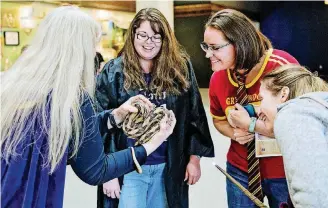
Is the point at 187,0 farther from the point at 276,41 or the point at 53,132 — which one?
the point at 53,132

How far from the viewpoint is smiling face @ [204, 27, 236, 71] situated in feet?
7.22

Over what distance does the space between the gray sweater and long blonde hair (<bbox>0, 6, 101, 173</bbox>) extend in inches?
26.5

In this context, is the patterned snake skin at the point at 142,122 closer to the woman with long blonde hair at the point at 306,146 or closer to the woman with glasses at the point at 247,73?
the woman with glasses at the point at 247,73

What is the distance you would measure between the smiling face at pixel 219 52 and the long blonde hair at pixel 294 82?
1.76 feet

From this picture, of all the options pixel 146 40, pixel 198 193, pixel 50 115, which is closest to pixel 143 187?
pixel 146 40

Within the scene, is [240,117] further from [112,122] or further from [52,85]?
[52,85]

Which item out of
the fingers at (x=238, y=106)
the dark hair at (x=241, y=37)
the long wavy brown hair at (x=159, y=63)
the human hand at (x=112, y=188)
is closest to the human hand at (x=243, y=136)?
the fingers at (x=238, y=106)

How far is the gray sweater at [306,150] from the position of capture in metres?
1.18

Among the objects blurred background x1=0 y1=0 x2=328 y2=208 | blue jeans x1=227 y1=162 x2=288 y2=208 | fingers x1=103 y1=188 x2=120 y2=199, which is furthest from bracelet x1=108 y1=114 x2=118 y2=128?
blurred background x1=0 y1=0 x2=328 y2=208

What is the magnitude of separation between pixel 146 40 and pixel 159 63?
0.14 meters

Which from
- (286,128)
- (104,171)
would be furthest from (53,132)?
(286,128)

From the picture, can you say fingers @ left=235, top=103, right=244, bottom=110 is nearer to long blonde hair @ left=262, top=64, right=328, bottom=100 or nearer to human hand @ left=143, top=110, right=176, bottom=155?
human hand @ left=143, top=110, right=176, bottom=155

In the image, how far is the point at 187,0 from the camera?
39.3 ft

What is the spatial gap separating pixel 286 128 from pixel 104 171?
69 cm
